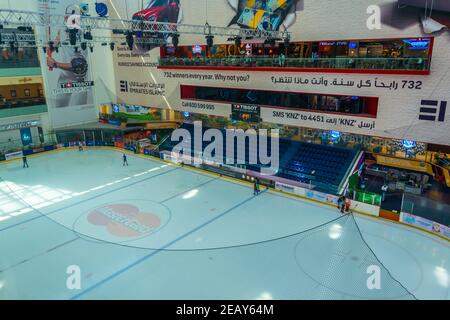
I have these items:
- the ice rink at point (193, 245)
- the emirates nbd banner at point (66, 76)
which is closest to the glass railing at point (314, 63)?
the ice rink at point (193, 245)

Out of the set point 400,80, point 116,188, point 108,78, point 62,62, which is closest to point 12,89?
point 62,62

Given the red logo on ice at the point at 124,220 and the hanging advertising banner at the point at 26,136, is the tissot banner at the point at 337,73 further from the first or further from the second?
the hanging advertising banner at the point at 26,136

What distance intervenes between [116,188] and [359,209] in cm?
1486

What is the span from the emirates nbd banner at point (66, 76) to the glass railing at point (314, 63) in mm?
11208

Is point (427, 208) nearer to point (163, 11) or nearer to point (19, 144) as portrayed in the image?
point (163, 11)

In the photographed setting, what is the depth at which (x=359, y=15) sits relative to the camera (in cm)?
1852

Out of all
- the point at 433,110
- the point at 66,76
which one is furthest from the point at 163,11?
the point at 433,110

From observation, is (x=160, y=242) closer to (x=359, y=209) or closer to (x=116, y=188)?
(x=116, y=188)

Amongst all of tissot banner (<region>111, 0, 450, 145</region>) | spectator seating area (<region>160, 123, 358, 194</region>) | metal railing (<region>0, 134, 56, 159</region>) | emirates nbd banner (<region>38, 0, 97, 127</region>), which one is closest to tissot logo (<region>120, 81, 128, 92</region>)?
emirates nbd banner (<region>38, 0, 97, 127</region>)

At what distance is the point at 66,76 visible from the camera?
3284cm

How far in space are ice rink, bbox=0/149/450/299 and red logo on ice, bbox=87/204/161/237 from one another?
0.06m

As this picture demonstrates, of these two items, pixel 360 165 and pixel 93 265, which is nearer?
pixel 93 265

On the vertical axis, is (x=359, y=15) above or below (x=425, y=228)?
above

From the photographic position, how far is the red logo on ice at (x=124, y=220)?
16688mm
